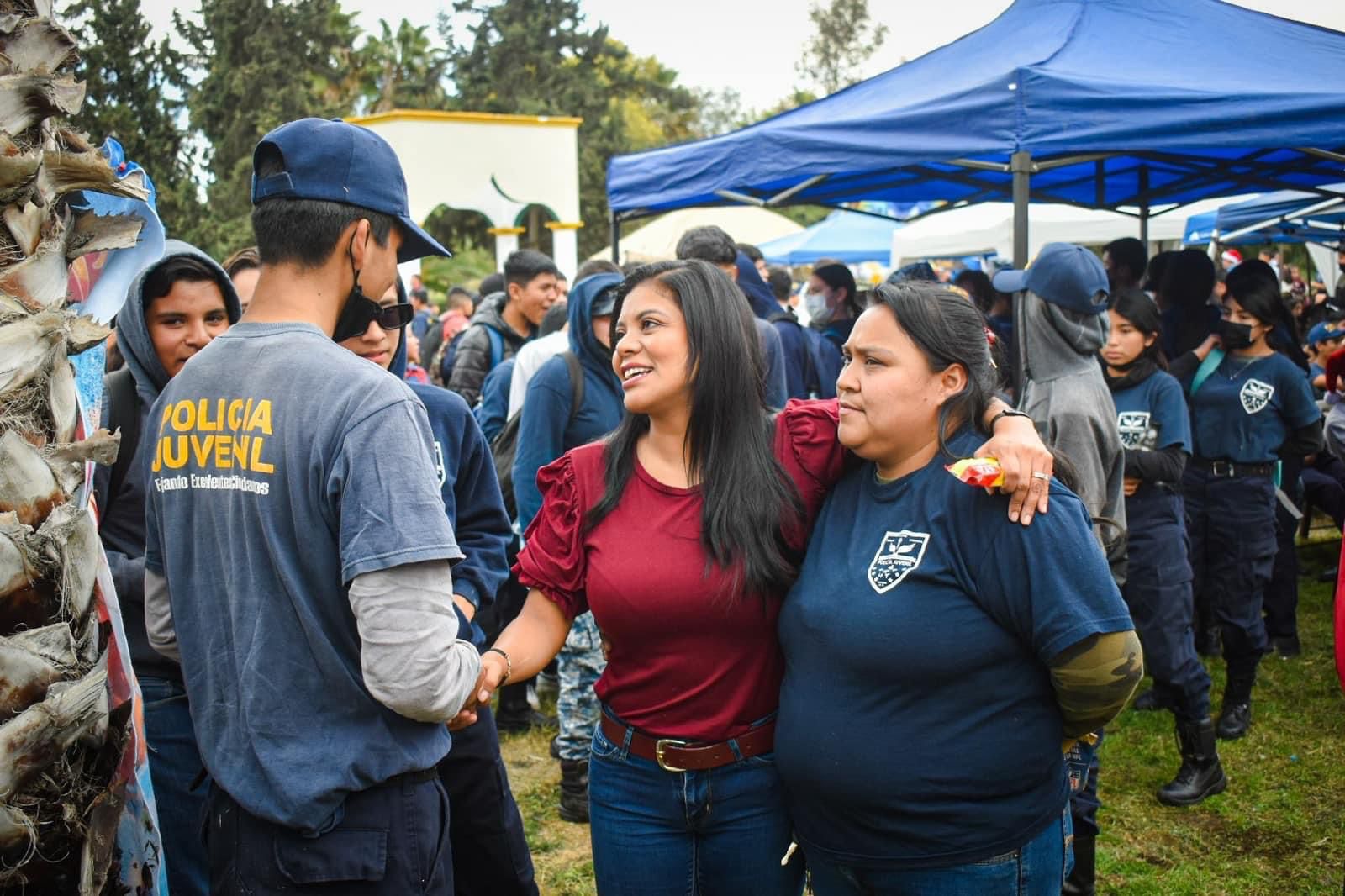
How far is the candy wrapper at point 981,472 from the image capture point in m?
2.12

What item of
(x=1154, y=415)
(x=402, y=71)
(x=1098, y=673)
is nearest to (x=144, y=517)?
(x=1098, y=673)

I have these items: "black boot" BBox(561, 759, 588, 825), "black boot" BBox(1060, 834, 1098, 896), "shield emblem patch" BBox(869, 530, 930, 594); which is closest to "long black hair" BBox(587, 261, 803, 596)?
"shield emblem patch" BBox(869, 530, 930, 594)

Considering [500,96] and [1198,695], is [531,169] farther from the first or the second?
[1198,695]

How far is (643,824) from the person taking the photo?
2.45 metres

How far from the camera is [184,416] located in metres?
1.99

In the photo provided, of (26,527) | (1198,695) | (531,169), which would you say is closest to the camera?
(26,527)

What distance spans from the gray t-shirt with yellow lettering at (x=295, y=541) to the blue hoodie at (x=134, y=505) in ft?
2.71

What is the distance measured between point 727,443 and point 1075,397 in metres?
1.99

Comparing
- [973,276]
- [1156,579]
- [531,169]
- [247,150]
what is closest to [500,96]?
[247,150]

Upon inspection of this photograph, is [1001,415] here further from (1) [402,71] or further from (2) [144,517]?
(1) [402,71]

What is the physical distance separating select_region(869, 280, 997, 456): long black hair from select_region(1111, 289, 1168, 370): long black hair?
271 cm

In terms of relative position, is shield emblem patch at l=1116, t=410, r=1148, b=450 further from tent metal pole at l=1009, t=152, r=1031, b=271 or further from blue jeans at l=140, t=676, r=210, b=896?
blue jeans at l=140, t=676, r=210, b=896

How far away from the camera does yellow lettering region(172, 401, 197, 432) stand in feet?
6.48

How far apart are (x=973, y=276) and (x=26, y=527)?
6663 millimetres
